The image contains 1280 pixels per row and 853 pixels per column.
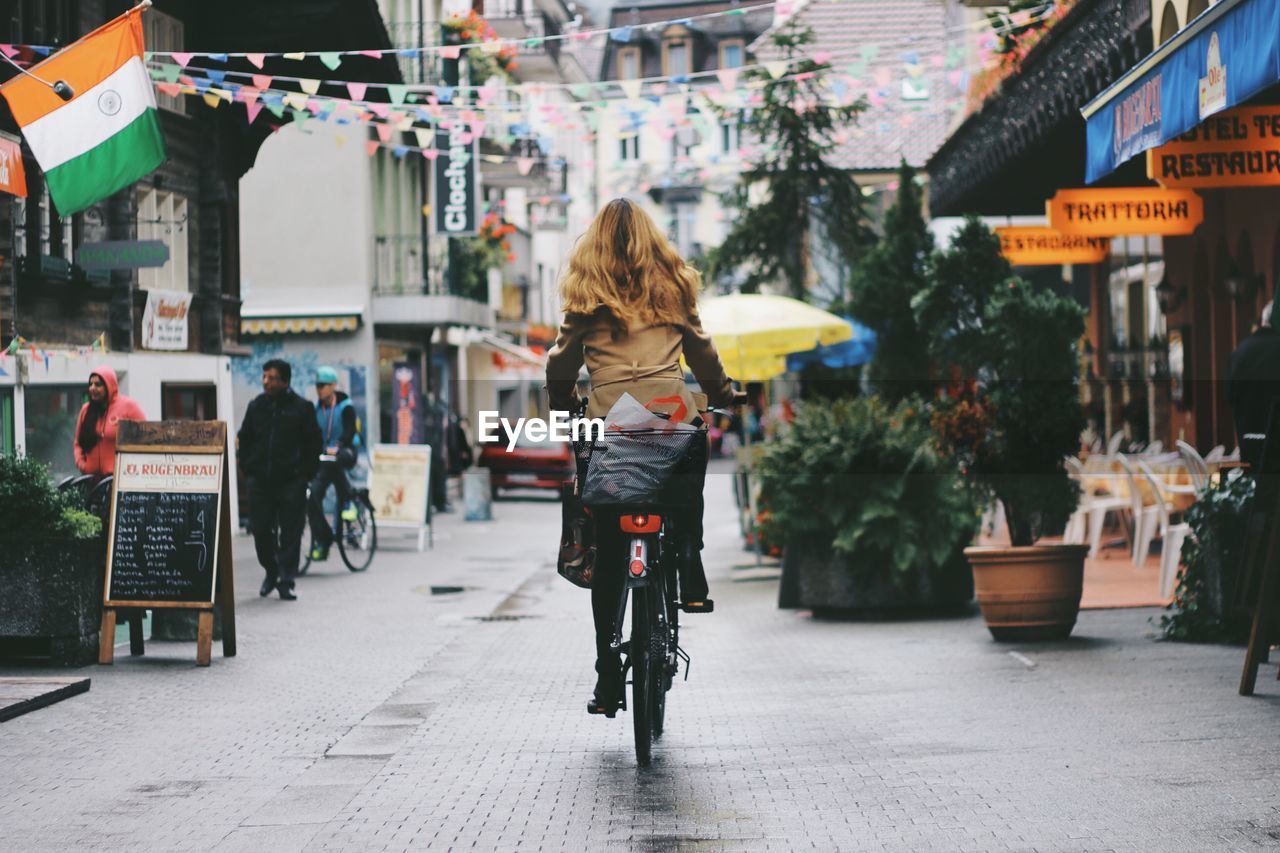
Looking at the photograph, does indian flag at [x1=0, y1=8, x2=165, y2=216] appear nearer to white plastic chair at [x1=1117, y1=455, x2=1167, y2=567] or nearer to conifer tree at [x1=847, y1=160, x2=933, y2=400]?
white plastic chair at [x1=1117, y1=455, x2=1167, y2=567]

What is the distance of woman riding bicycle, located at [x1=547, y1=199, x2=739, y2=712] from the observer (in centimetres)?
648

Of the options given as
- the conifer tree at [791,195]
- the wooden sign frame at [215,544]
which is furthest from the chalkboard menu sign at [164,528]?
the conifer tree at [791,195]

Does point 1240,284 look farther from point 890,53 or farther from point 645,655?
point 890,53

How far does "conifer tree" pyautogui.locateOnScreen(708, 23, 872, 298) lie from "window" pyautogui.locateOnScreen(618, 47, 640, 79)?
51245 millimetres

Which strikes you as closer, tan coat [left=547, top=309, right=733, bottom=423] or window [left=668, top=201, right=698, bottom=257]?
tan coat [left=547, top=309, right=733, bottom=423]

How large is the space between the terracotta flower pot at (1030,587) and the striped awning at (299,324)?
74.2 ft

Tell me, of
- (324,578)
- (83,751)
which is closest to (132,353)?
(324,578)

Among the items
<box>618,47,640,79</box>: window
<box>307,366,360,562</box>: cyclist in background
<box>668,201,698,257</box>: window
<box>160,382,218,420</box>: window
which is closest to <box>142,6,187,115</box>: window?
<box>160,382,218,420</box>: window

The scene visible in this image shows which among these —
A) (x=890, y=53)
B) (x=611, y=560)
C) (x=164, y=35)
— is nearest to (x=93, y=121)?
(x=611, y=560)

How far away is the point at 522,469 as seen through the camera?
3341cm

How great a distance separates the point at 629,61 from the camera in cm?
7644

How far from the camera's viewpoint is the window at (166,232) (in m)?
19.3

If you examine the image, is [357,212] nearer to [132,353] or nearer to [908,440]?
[132,353]

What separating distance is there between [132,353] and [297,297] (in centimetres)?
1337
